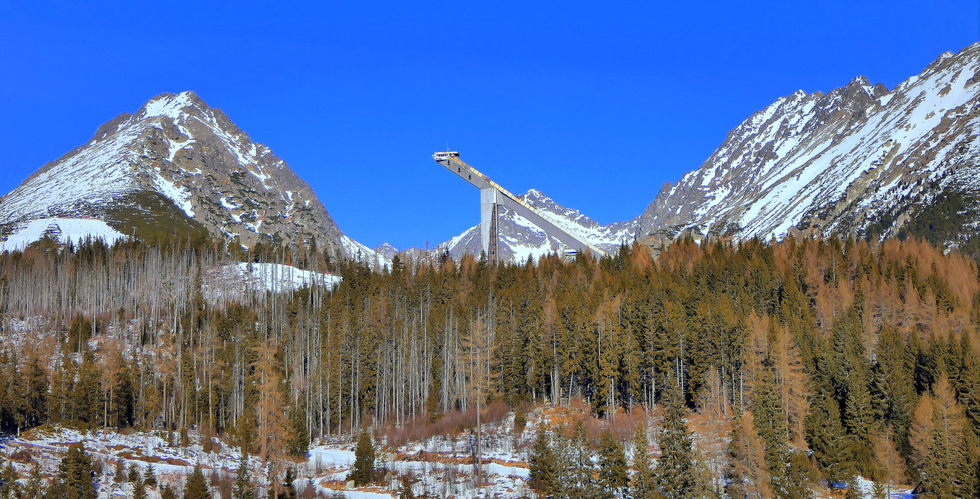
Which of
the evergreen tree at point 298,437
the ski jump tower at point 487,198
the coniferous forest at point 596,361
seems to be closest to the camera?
the coniferous forest at point 596,361

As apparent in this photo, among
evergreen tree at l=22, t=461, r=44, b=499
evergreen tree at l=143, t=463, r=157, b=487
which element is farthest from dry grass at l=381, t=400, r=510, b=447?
evergreen tree at l=22, t=461, r=44, b=499

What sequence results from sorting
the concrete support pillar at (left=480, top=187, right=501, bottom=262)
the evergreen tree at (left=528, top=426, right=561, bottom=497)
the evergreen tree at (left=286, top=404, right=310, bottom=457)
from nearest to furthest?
the evergreen tree at (left=528, top=426, right=561, bottom=497)
the evergreen tree at (left=286, top=404, right=310, bottom=457)
the concrete support pillar at (left=480, top=187, right=501, bottom=262)

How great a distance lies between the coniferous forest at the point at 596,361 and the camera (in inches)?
2437

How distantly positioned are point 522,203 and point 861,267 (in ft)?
187

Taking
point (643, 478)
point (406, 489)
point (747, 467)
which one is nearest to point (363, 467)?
point (406, 489)

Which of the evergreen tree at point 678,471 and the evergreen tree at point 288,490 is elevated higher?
the evergreen tree at point 678,471

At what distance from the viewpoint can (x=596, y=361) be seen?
86.4 meters

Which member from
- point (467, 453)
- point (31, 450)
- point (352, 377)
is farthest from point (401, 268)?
point (31, 450)

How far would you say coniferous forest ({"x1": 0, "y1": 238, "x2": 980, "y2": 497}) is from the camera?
61.9m

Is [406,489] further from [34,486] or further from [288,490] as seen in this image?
[34,486]

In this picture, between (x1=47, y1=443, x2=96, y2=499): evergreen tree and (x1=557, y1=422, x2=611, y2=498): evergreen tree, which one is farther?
(x1=47, y1=443, x2=96, y2=499): evergreen tree

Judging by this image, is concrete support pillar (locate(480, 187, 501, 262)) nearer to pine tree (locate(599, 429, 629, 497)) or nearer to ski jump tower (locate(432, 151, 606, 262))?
ski jump tower (locate(432, 151, 606, 262))

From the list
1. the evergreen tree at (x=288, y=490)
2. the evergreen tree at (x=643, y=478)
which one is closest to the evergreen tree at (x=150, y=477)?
the evergreen tree at (x=288, y=490)

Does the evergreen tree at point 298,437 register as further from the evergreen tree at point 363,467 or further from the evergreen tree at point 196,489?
the evergreen tree at point 196,489
